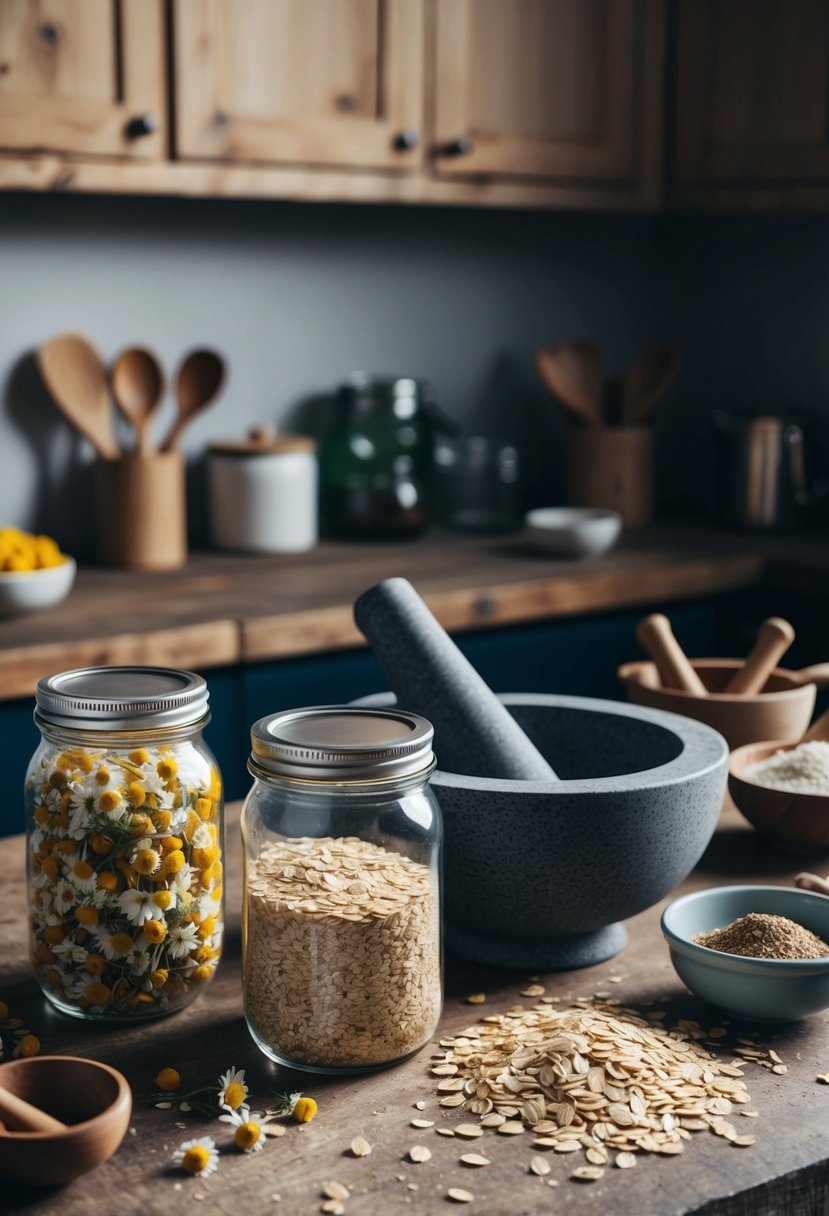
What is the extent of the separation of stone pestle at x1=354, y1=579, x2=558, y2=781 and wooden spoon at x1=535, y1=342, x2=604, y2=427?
214 cm

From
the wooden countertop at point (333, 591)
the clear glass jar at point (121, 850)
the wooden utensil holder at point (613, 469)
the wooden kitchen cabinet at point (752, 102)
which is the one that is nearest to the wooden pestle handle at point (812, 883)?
the clear glass jar at point (121, 850)

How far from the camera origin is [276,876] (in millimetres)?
916

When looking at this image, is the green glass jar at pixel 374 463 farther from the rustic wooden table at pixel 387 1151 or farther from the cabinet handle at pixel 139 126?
the rustic wooden table at pixel 387 1151

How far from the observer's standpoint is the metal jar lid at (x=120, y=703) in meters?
0.93

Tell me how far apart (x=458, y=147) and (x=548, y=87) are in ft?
1.03

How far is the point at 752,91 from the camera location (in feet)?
9.77

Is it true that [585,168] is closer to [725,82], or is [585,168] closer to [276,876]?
[725,82]

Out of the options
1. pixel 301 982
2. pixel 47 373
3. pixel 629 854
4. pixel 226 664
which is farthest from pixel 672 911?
pixel 47 373

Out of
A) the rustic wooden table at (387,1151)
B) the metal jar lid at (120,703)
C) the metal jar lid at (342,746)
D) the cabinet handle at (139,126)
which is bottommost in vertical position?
the rustic wooden table at (387,1151)

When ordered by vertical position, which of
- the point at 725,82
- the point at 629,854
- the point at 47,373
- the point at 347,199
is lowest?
the point at 629,854

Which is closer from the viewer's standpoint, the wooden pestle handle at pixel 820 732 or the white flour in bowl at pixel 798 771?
the white flour in bowl at pixel 798 771

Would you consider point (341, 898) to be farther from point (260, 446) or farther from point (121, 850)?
point (260, 446)

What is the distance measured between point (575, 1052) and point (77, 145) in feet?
6.10

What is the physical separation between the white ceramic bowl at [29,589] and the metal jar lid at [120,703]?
1265 millimetres
